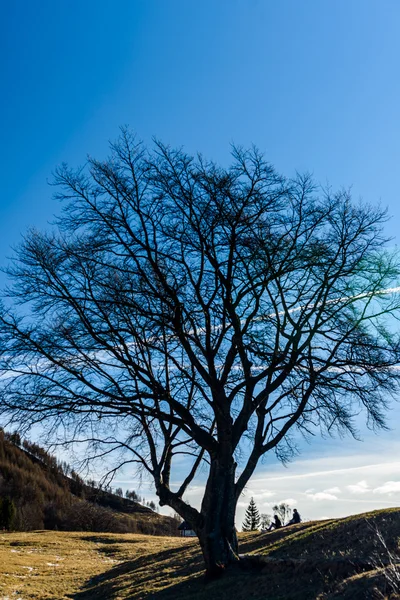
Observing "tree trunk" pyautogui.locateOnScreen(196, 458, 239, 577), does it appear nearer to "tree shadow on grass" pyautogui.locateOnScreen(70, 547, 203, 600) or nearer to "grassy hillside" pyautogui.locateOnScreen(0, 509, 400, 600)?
"grassy hillside" pyautogui.locateOnScreen(0, 509, 400, 600)

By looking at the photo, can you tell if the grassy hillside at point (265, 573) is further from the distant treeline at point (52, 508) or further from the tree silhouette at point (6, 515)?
the tree silhouette at point (6, 515)

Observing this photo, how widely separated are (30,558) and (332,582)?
2047cm

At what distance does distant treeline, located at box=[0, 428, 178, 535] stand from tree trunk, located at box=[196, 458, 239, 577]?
43726 millimetres

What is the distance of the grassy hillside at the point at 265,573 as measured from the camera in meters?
8.20

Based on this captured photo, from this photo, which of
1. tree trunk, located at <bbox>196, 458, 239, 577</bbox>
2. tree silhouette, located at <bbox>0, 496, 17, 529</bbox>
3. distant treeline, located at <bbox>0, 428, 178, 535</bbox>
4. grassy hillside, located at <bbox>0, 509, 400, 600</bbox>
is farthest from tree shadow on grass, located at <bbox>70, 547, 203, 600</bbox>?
tree silhouette, located at <bbox>0, 496, 17, 529</bbox>

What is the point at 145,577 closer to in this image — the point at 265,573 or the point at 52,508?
the point at 265,573

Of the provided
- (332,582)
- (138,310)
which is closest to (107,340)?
(138,310)

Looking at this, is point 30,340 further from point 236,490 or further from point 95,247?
point 236,490

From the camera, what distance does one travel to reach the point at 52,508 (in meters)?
94.8

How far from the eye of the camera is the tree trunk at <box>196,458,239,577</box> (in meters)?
12.1

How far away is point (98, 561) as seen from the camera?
84.3 feet

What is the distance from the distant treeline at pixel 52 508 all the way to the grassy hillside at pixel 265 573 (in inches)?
1391

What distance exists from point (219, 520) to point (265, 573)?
75.7 inches

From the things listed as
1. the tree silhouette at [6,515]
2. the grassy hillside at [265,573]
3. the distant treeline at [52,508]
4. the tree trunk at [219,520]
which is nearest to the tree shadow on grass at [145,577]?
the grassy hillside at [265,573]
